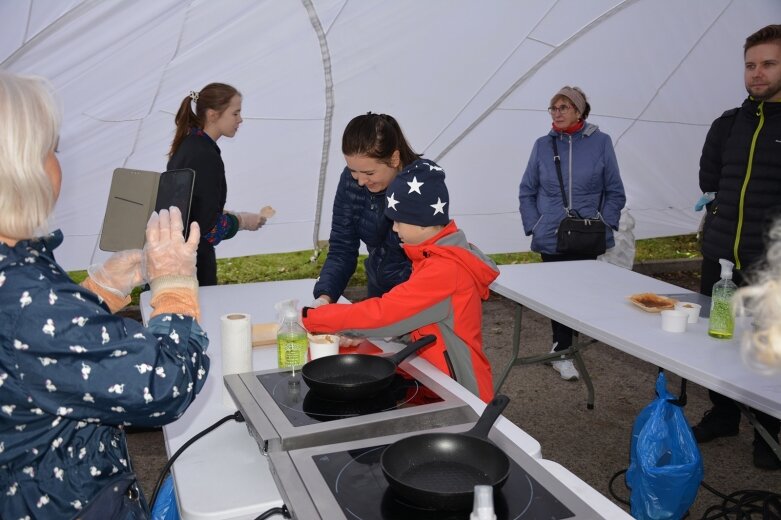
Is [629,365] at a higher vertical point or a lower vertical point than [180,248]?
lower

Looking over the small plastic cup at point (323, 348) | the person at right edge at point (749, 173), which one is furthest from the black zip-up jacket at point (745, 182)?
the small plastic cup at point (323, 348)

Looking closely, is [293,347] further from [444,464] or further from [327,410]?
[444,464]

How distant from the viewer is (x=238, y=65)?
5586mm

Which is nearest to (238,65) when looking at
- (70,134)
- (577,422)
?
(70,134)

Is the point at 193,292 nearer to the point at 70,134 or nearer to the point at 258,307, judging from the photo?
the point at 258,307

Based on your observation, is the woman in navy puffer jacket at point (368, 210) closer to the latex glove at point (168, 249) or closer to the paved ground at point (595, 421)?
the latex glove at point (168, 249)

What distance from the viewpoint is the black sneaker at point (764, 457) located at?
12.4 ft

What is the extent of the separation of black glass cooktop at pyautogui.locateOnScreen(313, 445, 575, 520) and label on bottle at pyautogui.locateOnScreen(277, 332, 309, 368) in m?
0.68

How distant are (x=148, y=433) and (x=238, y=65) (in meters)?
2.88

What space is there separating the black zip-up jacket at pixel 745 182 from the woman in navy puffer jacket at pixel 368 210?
71.3 inches

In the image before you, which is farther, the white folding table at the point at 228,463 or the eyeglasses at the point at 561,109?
the eyeglasses at the point at 561,109

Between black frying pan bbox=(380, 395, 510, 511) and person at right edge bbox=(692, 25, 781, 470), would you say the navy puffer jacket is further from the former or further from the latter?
person at right edge bbox=(692, 25, 781, 470)

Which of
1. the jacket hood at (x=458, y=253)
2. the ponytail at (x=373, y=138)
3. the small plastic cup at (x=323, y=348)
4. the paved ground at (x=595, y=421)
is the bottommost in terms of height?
the paved ground at (x=595, y=421)

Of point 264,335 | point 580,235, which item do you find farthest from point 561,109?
point 264,335
